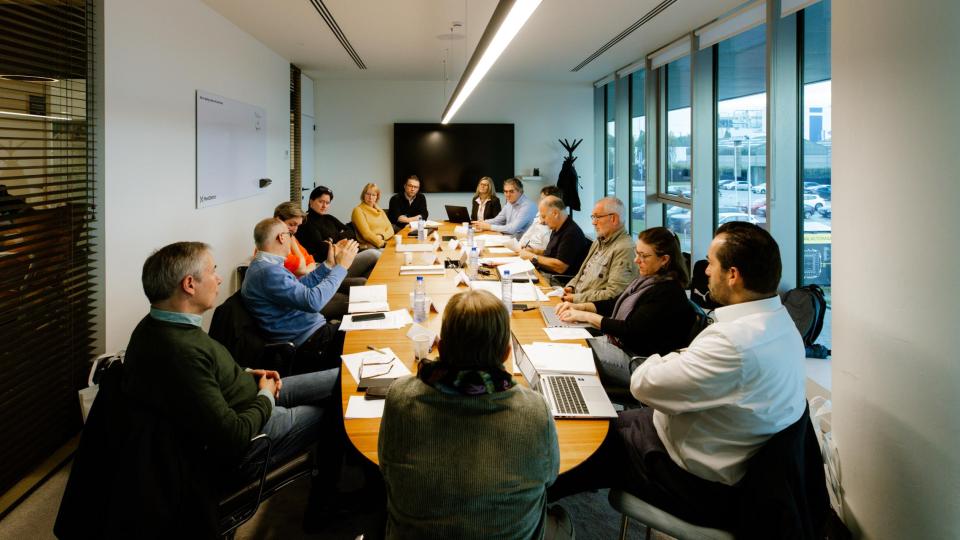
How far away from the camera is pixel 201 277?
1916 millimetres

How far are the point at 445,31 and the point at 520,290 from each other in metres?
3.52

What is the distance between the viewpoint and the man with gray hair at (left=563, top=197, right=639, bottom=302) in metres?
3.51

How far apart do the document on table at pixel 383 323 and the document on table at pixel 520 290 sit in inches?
23.5

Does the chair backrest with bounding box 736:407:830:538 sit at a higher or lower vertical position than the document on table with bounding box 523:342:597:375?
lower

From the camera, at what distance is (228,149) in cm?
563

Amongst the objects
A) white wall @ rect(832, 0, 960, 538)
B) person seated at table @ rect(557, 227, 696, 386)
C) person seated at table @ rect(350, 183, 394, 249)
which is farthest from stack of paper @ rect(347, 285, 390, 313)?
person seated at table @ rect(350, 183, 394, 249)

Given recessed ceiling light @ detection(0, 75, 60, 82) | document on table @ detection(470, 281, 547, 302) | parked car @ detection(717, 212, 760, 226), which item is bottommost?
document on table @ detection(470, 281, 547, 302)

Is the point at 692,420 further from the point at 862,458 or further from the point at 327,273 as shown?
the point at 327,273

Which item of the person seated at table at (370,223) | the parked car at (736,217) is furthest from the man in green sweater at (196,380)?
the parked car at (736,217)

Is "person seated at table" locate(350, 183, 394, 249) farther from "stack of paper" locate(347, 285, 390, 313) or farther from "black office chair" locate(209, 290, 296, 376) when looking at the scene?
"black office chair" locate(209, 290, 296, 376)

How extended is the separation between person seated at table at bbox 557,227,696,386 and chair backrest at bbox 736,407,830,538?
1.01m

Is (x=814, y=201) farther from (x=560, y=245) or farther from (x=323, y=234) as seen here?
(x=323, y=234)

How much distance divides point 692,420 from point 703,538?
0.33m

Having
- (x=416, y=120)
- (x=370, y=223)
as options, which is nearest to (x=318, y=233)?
(x=370, y=223)
